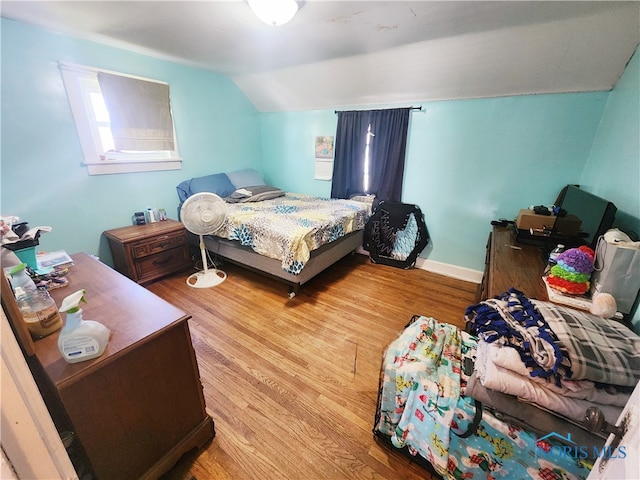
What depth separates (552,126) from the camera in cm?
231

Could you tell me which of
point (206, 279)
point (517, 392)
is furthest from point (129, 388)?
point (206, 279)

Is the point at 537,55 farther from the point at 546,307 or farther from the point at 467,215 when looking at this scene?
the point at 546,307

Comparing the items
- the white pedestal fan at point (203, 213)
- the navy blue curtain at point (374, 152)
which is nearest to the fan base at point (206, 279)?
the white pedestal fan at point (203, 213)

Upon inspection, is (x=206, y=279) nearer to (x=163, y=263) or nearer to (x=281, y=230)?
(x=163, y=263)

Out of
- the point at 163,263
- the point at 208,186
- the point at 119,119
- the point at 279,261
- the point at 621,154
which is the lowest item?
the point at 163,263

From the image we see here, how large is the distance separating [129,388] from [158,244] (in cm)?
202

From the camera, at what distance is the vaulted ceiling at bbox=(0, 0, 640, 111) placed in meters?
1.69

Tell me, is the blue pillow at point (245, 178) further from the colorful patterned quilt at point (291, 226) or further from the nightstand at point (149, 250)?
the nightstand at point (149, 250)

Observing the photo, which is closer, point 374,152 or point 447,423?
point 447,423

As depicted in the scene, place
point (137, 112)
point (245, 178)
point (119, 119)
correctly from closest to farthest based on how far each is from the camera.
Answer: point (119, 119)
point (137, 112)
point (245, 178)

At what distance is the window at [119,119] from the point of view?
2.35 m

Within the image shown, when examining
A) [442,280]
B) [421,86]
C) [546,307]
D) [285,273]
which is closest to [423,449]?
[546,307]

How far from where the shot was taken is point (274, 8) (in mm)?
1571

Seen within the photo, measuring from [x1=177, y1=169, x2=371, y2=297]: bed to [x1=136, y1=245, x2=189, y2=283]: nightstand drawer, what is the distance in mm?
316
